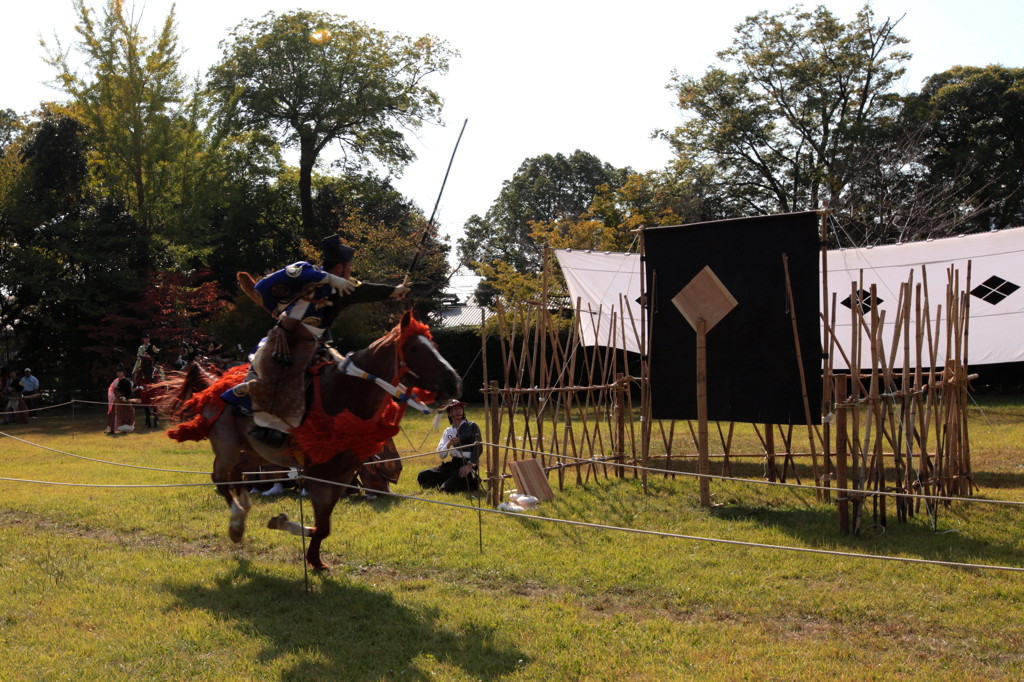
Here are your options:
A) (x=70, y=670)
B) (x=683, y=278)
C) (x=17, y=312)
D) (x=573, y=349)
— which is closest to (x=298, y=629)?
(x=70, y=670)

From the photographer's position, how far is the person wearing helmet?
10.5 m

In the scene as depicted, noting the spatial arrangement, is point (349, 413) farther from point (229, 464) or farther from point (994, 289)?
point (994, 289)

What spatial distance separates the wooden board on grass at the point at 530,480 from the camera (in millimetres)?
9719

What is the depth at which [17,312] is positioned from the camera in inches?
1020

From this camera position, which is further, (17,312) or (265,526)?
(17,312)

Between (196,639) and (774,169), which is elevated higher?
(774,169)

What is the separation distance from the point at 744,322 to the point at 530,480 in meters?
3.07

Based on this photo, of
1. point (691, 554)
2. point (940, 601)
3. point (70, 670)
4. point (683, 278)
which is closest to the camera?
point (70, 670)

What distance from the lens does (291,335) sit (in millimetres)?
6957

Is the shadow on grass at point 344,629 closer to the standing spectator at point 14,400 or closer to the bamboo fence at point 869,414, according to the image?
the bamboo fence at point 869,414

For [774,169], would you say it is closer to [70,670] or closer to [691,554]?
[691,554]

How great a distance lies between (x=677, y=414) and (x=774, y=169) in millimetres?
21988

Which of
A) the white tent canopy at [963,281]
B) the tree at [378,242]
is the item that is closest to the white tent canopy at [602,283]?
the white tent canopy at [963,281]

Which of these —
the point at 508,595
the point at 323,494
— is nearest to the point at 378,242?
the point at 323,494
